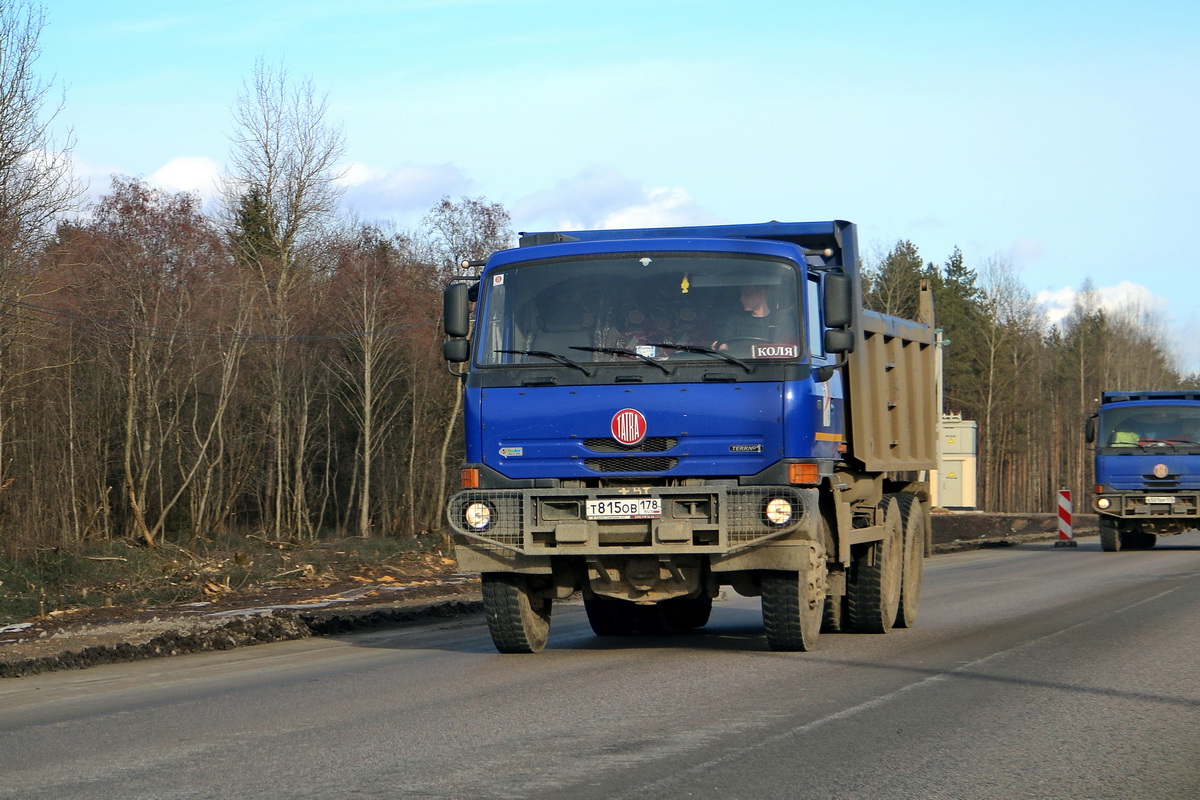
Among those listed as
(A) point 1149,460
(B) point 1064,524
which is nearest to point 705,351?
(A) point 1149,460

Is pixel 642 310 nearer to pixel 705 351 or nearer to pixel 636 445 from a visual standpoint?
pixel 705 351

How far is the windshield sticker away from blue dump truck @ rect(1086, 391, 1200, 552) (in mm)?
20320

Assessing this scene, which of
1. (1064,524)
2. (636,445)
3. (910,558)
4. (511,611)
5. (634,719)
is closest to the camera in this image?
(634,719)

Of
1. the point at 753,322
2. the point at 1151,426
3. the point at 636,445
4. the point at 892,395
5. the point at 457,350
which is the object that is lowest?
the point at 636,445

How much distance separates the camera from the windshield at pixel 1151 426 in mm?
27641

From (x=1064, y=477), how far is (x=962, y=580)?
91.7 metres

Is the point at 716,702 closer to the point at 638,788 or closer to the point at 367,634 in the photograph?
the point at 638,788

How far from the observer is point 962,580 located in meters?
19.8

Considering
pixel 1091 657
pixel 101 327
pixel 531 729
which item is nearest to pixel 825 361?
pixel 1091 657

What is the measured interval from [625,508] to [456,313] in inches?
77.5

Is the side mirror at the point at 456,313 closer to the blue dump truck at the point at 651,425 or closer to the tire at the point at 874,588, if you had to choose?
the blue dump truck at the point at 651,425

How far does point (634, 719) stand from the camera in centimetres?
709

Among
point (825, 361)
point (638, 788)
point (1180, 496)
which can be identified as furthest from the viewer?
point (1180, 496)

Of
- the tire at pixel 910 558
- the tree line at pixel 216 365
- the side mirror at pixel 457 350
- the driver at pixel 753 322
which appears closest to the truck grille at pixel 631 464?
the driver at pixel 753 322
